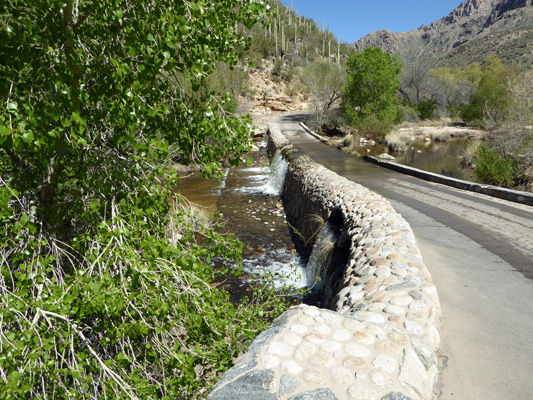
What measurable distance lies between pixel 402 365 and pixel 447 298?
228cm

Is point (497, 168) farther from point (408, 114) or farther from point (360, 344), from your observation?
point (408, 114)

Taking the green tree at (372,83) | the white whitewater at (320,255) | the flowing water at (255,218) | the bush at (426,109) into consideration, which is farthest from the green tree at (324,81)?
the white whitewater at (320,255)

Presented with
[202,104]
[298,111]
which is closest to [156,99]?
[202,104]

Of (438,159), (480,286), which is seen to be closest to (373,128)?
(438,159)

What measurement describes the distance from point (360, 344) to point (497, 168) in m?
13.3

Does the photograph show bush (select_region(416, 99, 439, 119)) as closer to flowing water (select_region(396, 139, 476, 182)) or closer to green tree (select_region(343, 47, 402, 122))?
flowing water (select_region(396, 139, 476, 182))

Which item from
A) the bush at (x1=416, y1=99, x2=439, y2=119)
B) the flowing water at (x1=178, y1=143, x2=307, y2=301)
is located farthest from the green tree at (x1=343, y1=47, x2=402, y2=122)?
the flowing water at (x1=178, y1=143, x2=307, y2=301)

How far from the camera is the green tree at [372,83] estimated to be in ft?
99.5

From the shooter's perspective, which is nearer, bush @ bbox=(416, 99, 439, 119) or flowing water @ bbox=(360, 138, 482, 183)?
flowing water @ bbox=(360, 138, 482, 183)

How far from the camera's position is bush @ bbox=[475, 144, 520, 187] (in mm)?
12812

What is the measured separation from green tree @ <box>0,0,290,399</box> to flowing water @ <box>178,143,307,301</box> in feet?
6.02

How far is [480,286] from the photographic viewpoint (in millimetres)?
4887

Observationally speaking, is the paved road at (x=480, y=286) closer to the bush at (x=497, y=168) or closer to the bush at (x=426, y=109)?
the bush at (x=497, y=168)

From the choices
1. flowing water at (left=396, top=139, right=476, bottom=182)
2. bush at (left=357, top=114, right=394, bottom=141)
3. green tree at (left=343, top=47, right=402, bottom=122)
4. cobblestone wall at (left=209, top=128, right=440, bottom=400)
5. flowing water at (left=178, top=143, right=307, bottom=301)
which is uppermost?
green tree at (left=343, top=47, right=402, bottom=122)
